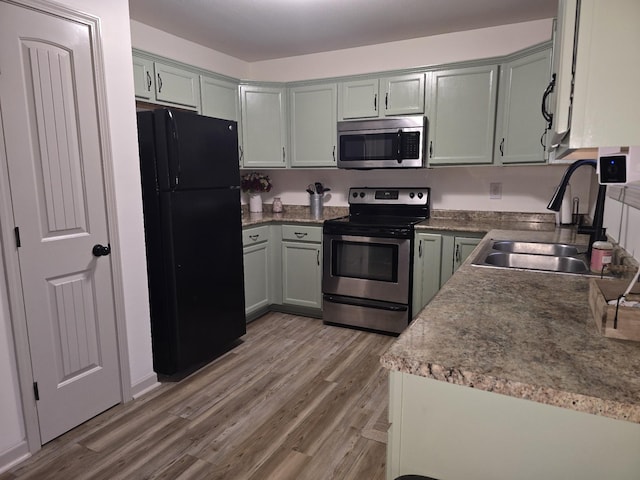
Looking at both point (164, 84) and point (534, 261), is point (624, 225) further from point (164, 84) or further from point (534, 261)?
point (164, 84)

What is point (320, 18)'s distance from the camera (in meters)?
2.96

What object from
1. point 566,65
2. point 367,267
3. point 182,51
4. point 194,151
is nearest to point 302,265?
point 367,267

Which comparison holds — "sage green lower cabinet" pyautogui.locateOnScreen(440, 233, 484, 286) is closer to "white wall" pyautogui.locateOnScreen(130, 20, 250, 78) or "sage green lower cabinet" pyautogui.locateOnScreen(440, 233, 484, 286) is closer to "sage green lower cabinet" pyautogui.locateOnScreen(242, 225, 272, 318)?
"sage green lower cabinet" pyautogui.locateOnScreen(242, 225, 272, 318)

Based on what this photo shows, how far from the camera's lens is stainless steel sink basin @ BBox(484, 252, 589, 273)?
201cm

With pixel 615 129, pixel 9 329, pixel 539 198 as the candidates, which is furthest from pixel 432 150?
pixel 9 329

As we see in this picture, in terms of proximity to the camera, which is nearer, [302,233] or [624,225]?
[624,225]

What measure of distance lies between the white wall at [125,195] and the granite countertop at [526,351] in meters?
1.75

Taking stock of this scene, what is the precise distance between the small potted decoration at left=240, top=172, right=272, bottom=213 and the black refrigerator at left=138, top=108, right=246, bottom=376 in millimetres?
1221

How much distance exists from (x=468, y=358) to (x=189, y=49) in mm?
3579

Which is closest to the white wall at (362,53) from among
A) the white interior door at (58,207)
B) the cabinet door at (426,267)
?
the white interior door at (58,207)

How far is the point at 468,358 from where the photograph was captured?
877mm

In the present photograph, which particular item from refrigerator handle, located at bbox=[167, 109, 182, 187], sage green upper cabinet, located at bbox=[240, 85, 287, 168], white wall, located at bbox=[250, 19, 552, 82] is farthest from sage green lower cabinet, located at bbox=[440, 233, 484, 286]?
refrigerator handle, located at bbox=[167, 109, 182, 187]

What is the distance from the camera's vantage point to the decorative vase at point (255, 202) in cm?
416

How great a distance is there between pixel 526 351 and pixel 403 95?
278cm
